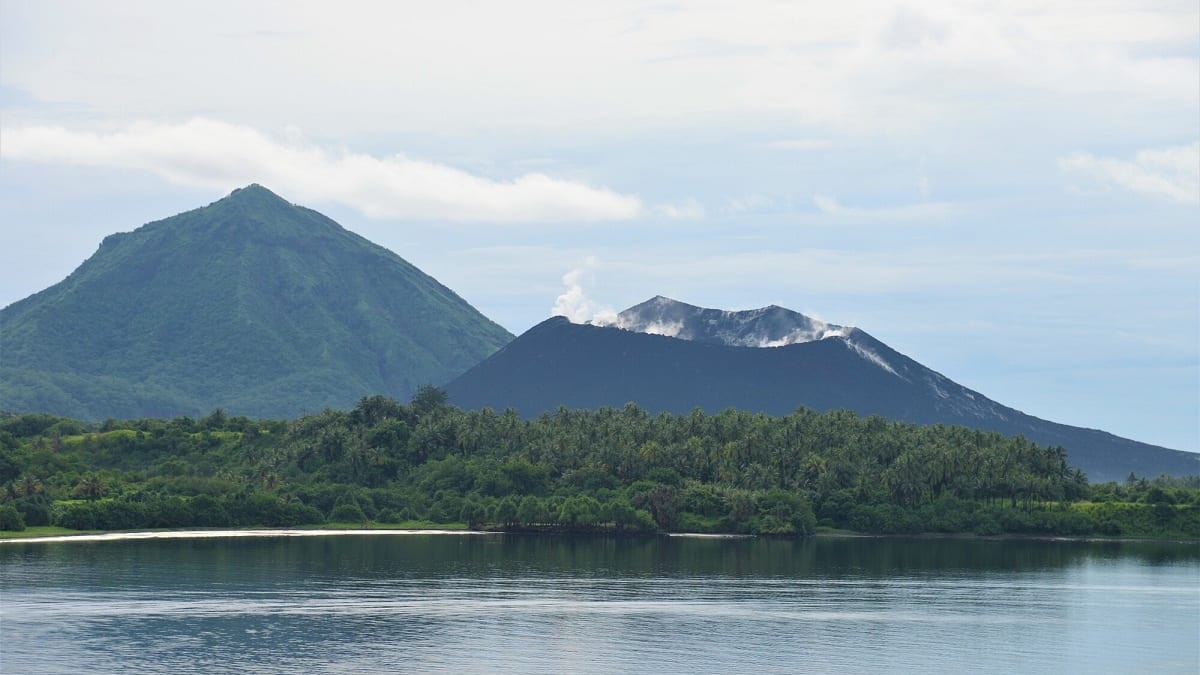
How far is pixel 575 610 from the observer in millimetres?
108938

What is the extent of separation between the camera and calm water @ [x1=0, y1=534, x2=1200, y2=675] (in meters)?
88.4

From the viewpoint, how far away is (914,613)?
112875 mm

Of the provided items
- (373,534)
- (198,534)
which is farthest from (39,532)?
(373,534)

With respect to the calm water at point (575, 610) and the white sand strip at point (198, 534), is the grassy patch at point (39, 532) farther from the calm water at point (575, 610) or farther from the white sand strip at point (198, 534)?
the calm water at point (575, 610)

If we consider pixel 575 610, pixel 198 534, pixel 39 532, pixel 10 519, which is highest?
pixel 10 519

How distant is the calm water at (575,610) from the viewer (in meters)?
88.4

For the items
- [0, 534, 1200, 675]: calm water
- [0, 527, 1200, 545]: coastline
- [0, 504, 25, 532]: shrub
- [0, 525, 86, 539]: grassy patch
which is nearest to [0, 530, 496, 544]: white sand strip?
[0, 527, 1200, 545]: coastline

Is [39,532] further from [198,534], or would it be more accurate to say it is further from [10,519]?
[198,534]

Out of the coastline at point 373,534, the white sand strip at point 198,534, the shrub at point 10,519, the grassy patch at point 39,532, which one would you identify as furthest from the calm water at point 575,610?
the shrub at point 10,519

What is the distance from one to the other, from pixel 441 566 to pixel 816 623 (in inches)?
1754

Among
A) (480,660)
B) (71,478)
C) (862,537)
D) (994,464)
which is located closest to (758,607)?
(480,660)

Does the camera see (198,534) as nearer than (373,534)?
Yes

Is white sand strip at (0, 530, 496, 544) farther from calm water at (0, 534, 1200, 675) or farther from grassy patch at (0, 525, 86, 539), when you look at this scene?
calm water at (0, 534, 1200, 675)

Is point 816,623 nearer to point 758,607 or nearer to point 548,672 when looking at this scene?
point 758,607
